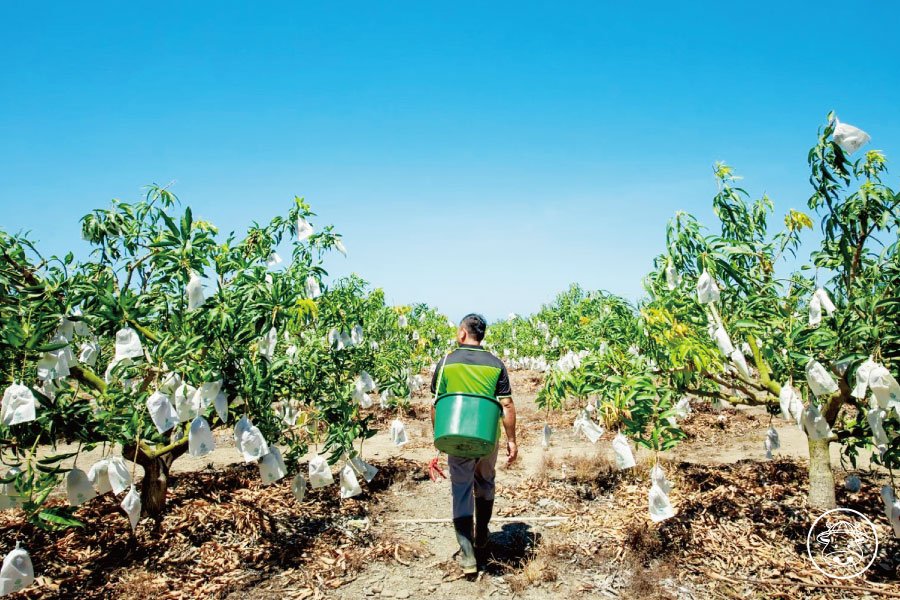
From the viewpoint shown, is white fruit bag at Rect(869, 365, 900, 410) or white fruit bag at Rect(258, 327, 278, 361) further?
white fruit bag at Rect(258, 327, 278, 361)

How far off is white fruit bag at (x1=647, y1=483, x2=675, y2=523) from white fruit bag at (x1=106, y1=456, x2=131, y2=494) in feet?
11.3

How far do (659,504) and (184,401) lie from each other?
317 centimetres

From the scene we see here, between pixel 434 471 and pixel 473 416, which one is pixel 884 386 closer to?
pixel 473 416

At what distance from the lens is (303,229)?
4.39 metres

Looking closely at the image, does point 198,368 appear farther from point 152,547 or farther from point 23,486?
point 152,547

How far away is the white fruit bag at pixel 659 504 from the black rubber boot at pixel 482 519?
116 cm

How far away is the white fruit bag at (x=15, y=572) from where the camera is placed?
2.83m

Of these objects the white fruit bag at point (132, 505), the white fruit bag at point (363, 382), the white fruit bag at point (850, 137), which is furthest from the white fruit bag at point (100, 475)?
the white fruit bag at point (850, 137)

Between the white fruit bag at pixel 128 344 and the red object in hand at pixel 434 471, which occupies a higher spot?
the white fruit bag at pixel 128 344

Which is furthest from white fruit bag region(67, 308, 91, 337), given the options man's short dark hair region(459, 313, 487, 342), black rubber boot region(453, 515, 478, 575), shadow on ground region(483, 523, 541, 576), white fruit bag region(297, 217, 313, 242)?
shadow on ground region(483, 523, 541, 576)

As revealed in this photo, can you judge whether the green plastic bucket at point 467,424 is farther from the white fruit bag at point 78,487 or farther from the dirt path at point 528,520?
the white fruit bag at point 78,487

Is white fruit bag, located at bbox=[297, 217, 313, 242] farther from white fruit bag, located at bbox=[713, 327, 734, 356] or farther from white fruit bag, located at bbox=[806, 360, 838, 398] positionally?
white fruit bag, located at bbox=[806, 360, 838, 398]

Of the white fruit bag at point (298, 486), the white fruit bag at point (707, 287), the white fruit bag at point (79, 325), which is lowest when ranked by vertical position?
the white fruit bag at point (298, 486)

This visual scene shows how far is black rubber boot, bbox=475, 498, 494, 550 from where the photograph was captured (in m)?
4.07
